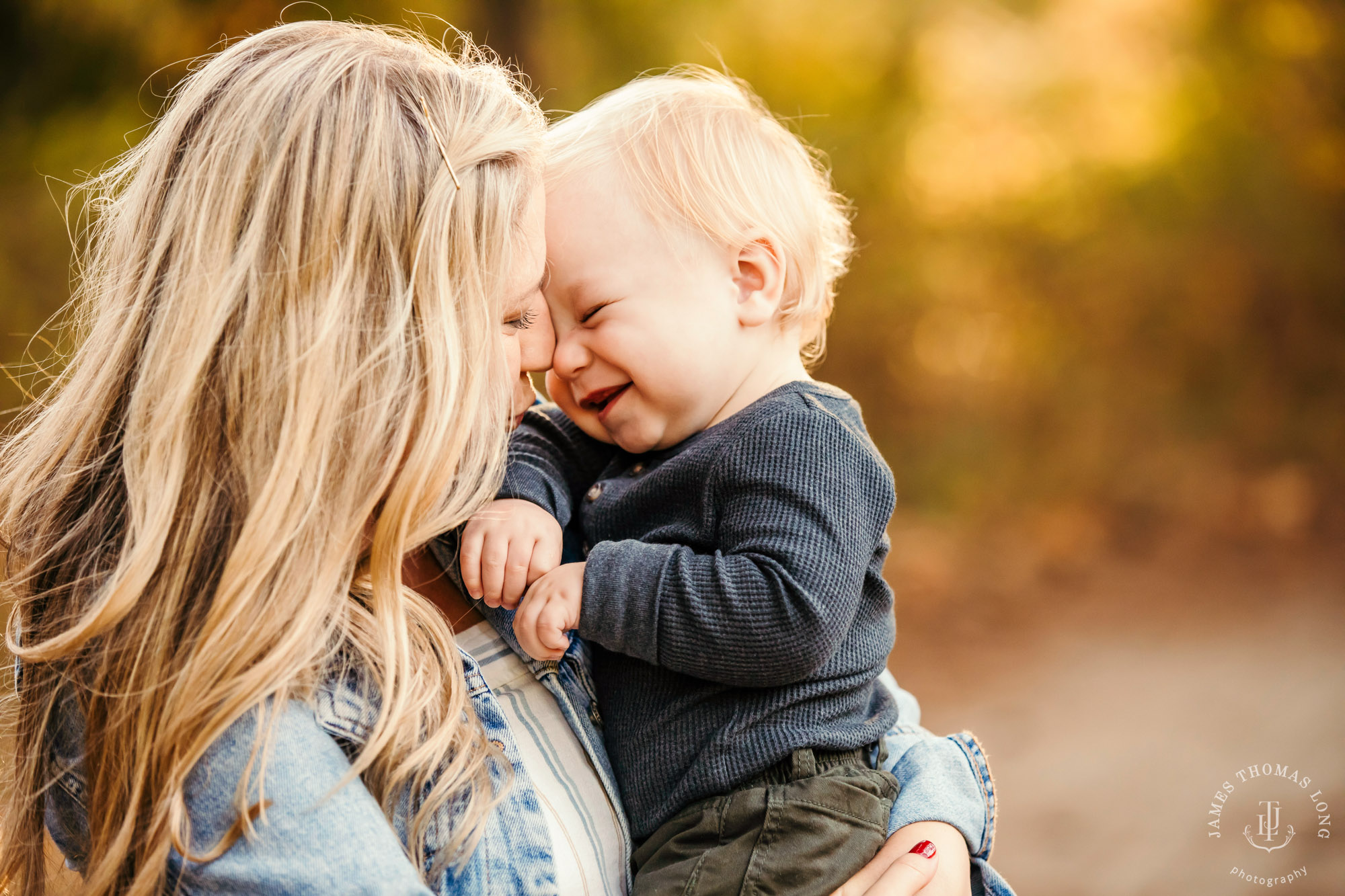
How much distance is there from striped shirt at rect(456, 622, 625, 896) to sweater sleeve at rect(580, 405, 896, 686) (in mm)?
142

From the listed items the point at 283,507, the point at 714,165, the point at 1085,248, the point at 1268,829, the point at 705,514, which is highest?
the point at 714,165

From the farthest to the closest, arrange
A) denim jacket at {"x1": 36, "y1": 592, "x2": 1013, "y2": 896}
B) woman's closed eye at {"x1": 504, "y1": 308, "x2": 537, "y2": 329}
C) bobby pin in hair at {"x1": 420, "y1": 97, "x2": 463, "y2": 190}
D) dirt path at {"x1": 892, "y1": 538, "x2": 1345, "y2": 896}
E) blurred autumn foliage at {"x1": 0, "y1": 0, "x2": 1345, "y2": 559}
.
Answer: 1. blurred autumn foliage at {"x1": 0, "y1": 0, "x2": 1345, "y2": 559}
2. dirt path at {"x1": 892, "y1": 538, "x2": 1345, "y2": 896}
3. woman's closed eye at {"x1": 504, "y1": 308, "x2": 537, "y2": 329}
4. bobby pin in hair at {"x1": 420, "y1": 97, "x2": 463, "y2": 190}
5. denim jacket at {"x1": 36, "y1": 592, "x2": 1013, "y2": 896}

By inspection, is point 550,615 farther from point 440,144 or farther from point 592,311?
point 440,144

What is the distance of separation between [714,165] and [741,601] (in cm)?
61

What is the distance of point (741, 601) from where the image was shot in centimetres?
106

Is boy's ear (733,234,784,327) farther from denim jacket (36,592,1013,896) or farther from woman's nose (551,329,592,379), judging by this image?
denim jacket (36,592,1013,896)

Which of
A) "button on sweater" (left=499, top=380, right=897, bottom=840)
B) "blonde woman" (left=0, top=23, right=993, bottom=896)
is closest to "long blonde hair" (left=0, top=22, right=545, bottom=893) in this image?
"blonde woman" (left=0, top=23, right=993, bottom=896)

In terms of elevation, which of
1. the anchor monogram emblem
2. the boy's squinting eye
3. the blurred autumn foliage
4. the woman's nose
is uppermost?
the boy's squinting eye

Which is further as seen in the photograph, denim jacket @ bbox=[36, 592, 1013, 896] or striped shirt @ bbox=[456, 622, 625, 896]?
striped shirt @ bbox=[456, 622, 625, 896]

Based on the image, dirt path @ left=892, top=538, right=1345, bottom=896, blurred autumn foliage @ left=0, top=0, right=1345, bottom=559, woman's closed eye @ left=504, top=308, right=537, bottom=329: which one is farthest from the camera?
blurred autumn foliage @ left=0, top=0, right=1345, bottom=559

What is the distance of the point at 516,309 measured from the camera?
1.13 m

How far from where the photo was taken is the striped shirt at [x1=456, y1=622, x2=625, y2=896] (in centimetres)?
107

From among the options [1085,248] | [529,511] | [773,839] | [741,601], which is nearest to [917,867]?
[773,839]

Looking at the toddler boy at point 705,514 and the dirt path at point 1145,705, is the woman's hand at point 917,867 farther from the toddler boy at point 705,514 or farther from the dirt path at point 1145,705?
the dirt path at point 1145,705
